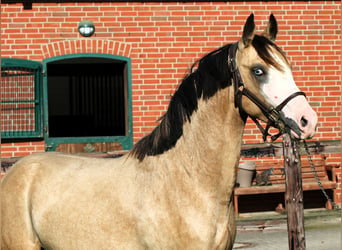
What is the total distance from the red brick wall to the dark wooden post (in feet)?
13.3

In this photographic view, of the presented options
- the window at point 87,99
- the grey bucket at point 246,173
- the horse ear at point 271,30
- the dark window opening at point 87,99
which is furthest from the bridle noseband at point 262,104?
the dark window opening at point 87,99

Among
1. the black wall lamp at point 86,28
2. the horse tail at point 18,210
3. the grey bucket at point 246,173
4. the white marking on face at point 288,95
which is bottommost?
the grey bucket at point 246,173

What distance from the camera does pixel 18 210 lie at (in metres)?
4.13

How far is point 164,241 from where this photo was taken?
10.9ft

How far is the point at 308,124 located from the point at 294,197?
132 inches

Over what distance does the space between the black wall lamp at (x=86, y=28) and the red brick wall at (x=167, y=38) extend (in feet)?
0.42

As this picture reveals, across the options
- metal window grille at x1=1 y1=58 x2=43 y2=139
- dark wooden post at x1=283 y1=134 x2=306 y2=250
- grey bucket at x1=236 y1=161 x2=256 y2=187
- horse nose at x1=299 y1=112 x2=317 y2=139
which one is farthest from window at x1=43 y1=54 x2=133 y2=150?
horse nose at x1=299 y1=112 x2=317 y2=139

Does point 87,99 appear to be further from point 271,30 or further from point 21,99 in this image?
point 271,30

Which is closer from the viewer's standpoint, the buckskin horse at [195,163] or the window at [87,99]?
the buckskin horse at [195,163]

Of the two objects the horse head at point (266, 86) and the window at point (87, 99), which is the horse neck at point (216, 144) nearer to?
the horse head at point (266, 86)

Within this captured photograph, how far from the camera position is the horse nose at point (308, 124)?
10.2ft

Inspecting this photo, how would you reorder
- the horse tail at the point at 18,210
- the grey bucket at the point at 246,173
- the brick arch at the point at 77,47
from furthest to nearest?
the brick arch at the point at 77,47
the grey bucket at the point at 246,173
the horse tail at the point at 18,210

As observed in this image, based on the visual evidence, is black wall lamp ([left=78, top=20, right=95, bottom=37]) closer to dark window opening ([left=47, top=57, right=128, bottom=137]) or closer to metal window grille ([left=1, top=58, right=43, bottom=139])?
metal window grille ([left=1, top=58, right=43, bottom=139])

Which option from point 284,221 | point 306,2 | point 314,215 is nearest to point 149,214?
point 284,221
